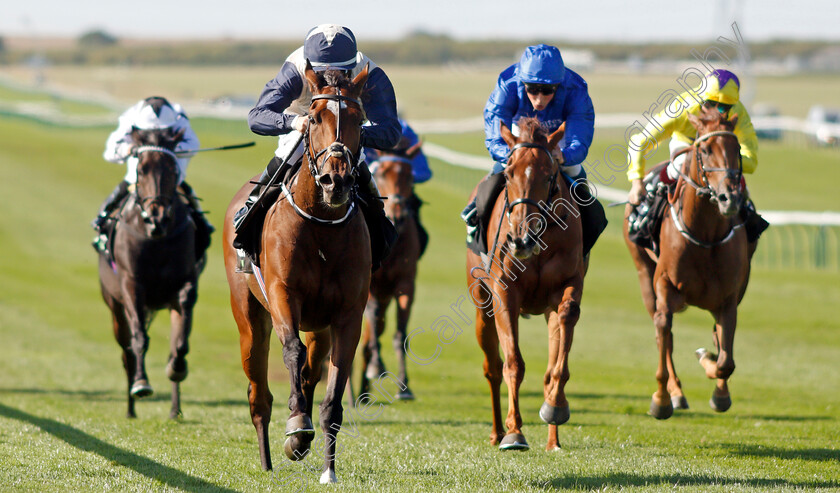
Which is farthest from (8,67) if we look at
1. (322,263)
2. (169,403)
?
(322,263)

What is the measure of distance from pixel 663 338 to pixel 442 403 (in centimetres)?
322

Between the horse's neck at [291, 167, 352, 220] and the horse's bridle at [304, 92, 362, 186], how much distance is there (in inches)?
5.4

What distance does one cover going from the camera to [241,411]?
32.4 ft

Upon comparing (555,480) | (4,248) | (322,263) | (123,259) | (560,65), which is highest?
(560,65)

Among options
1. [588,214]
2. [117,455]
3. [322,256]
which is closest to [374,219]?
[322,256]

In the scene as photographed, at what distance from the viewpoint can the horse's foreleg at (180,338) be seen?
8.77m

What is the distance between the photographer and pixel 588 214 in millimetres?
7539

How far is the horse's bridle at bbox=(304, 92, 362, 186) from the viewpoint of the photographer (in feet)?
17.5

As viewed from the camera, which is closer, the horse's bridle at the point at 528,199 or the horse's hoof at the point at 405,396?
the horse's bridle at the point at 528,199

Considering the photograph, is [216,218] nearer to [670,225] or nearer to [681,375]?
[681,375]

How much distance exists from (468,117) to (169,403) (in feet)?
92.4

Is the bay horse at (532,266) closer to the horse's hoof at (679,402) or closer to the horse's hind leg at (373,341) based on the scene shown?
the horse's hoof at (679,402)

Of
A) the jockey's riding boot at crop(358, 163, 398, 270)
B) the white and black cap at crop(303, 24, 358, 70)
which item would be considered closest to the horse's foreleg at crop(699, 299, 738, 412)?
the jockey's riding boot at crop(358, 163, 398, 270)

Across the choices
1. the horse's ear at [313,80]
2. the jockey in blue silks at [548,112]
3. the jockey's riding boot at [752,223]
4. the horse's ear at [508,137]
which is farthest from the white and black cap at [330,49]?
the jockey's riding boot at [752,223]
